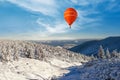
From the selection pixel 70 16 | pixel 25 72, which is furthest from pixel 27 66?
pixel 70 16

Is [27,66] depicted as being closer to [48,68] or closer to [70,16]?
[48,68]

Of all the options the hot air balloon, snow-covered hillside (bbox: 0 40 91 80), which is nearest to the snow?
snow-covered hillside (bbox: 0 40 91 80)

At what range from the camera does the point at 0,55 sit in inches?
4257

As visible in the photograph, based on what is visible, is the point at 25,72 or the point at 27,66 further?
the point at 27,66

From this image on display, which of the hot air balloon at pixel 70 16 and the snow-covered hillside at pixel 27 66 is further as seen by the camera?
the snow-covered hillside at pixel 27 66

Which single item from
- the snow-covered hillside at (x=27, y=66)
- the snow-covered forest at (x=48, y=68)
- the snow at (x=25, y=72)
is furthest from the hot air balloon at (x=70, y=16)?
the snow-covered hillside at (x=27, y=66)

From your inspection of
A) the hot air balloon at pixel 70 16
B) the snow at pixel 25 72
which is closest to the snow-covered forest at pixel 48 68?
the snow at pixel 25 72

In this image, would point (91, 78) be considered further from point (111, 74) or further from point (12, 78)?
point (12, 78)

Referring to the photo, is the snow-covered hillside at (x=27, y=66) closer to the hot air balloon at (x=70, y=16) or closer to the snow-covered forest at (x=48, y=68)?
the snow-covered forest at (x=48, y=68)

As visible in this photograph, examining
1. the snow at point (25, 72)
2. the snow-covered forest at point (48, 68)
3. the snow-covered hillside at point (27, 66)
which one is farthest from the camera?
the snow-covered hillside at point (27, 66)

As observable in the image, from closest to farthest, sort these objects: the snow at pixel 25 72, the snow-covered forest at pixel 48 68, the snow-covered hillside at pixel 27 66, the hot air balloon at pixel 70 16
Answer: the snow-covered forest at pixel 48 68, the hot air balloon at pixel 70 16, the snow at pixel 25 72, the snow-covered hillside at pixel 27 66

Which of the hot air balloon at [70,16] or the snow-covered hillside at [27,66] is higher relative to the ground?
the hot air balloon at [70,16]

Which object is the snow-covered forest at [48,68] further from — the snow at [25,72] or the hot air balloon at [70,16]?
the hot air balloon at [70,16]

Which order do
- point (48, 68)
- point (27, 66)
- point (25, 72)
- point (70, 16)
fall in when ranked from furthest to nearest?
point (48, 68) → point (27, 66) → point (25, 72) → point (70, 16)
